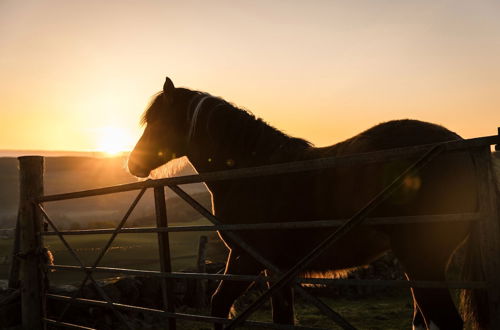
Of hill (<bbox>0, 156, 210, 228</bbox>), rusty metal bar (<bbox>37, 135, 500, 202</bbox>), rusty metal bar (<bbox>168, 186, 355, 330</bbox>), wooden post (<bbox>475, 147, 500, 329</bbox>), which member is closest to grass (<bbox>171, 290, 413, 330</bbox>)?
rusty metal bar (<bbox>168, 186, 355, 330</bbox>)

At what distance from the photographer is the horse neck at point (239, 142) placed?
4.28 meters

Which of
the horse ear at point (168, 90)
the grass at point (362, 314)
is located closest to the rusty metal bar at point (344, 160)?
the horse ear at point (168, 90)

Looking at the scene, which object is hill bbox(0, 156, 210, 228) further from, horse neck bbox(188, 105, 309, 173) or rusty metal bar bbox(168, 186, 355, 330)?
rusty metal bar bbox(168, 186, 355, 330)

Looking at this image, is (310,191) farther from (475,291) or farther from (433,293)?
(475,291)

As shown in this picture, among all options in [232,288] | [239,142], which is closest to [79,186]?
[239,142]

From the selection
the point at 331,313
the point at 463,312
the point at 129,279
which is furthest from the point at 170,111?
the point at 129,279

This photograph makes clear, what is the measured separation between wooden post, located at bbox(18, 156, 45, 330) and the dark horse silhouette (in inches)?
57.4

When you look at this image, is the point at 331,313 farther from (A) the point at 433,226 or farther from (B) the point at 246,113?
(B) the point at 246,113

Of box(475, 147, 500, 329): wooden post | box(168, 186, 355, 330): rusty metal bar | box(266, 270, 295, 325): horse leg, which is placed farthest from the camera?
box(266, 270, 295, 325): horse leg

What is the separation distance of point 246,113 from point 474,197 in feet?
7.72

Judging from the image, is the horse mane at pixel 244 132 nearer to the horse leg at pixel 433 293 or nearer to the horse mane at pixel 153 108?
the horse mane at pixel 153 108

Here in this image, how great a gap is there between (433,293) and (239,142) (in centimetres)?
231

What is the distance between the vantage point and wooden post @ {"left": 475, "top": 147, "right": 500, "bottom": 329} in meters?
2.23

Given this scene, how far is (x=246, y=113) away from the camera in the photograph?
446 centimetres
